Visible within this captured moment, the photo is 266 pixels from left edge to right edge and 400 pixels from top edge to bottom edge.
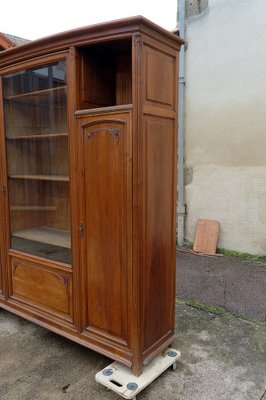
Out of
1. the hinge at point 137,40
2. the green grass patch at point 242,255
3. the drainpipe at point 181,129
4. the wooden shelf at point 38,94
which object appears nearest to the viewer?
the hinge at point 137,40

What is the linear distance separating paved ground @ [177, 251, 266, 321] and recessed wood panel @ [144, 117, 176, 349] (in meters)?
0.95

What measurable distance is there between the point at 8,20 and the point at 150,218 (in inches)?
212

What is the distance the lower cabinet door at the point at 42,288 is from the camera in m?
2.11

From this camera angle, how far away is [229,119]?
3.86m

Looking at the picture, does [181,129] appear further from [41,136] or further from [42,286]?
[42,286]

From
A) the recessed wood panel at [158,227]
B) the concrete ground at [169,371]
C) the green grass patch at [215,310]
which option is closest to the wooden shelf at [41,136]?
the recessed wood panel at [158,227]

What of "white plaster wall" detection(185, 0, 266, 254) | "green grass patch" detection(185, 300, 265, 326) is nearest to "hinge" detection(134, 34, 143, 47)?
"green grass patch" detection(185, 300, 265, 326)

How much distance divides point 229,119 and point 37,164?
7.73ft

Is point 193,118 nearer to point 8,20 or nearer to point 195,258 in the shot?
point 195,258

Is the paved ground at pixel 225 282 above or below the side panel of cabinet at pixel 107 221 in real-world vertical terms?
below

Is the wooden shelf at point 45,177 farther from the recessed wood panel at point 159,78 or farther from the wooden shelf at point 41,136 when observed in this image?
the recessed wood panel at point 159,78

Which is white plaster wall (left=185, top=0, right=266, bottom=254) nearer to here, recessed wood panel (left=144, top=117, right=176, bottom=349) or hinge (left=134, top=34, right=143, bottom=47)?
recessed wood panel (left=144, top=117, right=176, bottom=349)

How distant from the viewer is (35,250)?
2365mm

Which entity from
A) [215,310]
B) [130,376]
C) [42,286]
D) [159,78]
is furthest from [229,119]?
[130,376]
